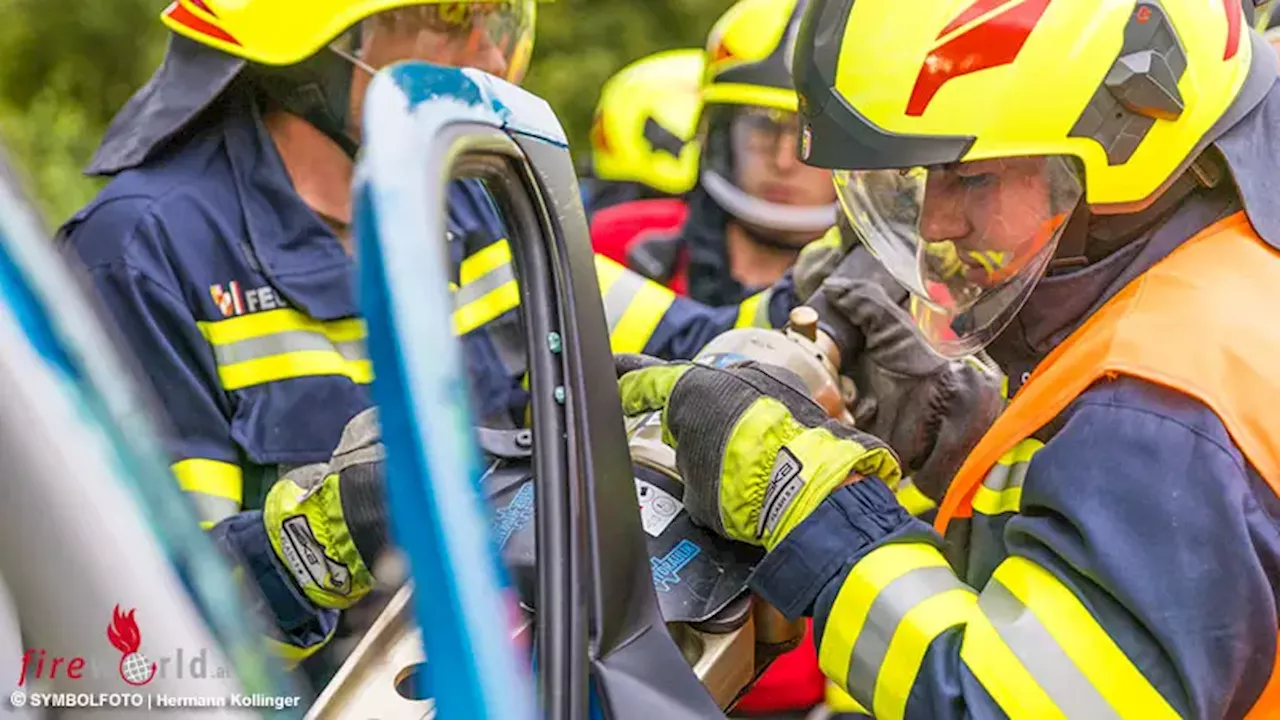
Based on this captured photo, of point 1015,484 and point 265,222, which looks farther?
point 265,222

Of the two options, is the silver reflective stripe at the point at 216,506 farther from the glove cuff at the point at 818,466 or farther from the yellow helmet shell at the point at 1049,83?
the yellow helmet shell at the point at 1049,83

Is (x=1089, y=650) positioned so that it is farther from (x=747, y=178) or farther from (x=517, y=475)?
(x=747, y=178)

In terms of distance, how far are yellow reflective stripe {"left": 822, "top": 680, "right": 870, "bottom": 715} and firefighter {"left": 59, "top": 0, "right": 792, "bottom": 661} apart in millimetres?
987

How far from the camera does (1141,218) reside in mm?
1942

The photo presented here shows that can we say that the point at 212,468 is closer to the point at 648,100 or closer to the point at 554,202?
the point at 554,202

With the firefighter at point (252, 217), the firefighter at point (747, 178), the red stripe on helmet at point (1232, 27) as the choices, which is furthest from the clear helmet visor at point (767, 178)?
the red stripe on helmet at point (1232, 27)

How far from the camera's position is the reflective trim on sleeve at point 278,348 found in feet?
7.72

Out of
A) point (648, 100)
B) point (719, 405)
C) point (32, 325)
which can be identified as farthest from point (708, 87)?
point (32, 325)

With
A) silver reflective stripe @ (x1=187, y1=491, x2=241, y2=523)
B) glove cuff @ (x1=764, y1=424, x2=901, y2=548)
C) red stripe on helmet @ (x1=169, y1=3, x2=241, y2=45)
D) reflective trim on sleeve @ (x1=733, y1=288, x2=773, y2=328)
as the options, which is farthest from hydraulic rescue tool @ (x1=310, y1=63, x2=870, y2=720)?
reflective trim on sleeve @ (x1=733, y1=288, x2=773, y2=328)

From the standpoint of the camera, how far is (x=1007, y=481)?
1914mm

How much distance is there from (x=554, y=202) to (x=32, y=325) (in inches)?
17.3

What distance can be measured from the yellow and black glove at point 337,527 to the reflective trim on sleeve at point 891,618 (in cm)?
56

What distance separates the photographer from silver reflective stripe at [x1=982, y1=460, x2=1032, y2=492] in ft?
6.20

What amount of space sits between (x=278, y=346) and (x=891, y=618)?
44.1 inches
